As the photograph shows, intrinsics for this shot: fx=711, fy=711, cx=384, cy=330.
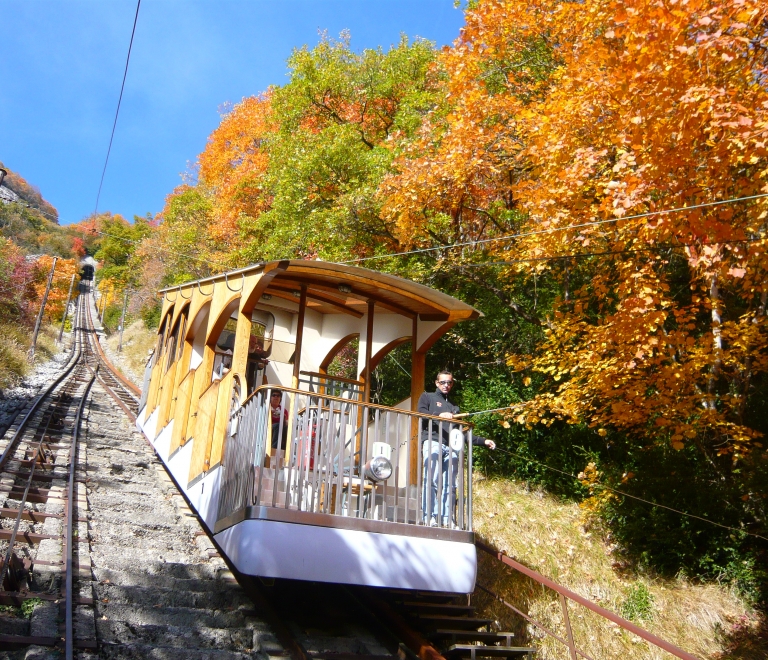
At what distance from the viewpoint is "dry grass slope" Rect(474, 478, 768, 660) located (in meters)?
7.58

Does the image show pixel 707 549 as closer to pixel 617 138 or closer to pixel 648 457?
pixel 648 457

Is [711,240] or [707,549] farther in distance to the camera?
[707,549]

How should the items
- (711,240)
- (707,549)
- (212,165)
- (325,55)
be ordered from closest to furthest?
(711,240) → (707,549) → (325,55) → (212,165)

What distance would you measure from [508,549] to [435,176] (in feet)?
18.8

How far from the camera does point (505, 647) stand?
5.79 meters

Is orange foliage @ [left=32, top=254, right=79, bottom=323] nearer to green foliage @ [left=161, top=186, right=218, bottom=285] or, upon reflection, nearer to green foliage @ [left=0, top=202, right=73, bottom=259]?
green foliage @ [left=0, top=202, right=73, bottom=259]

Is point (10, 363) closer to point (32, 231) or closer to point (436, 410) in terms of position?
point (436, 410)

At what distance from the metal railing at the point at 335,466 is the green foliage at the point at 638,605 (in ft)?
10.4

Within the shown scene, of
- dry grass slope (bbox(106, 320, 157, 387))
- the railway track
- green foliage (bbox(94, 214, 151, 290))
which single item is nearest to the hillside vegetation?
dry grass slope (bbox(106, 320, 157, 387))

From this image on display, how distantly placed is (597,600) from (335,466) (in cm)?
423

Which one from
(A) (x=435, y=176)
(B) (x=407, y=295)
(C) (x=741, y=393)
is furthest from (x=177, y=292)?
(C) (x=741, y=393)

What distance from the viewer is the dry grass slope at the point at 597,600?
7578 mm

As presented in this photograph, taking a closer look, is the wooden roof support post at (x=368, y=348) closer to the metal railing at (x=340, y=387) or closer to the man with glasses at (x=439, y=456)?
the metal railing at (x=340, y=387)

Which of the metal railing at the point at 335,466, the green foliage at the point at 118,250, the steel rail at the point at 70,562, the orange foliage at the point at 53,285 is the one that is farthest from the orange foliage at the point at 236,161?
the green foliage at the point at 118,250
